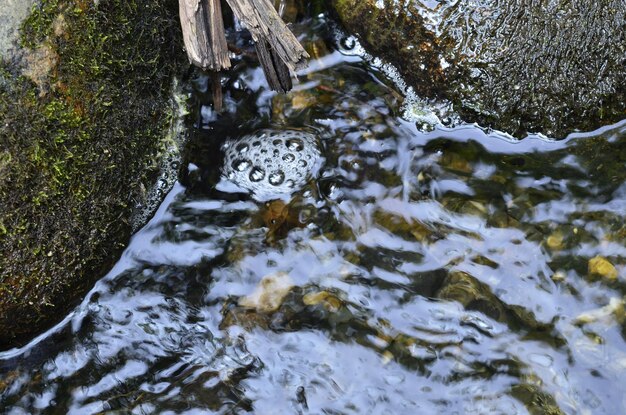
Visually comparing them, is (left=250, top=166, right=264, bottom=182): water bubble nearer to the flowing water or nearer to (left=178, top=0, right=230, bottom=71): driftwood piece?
the flowing water

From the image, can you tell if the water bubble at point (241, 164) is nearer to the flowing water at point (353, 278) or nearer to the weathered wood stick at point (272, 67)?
the flowing water at point (353, 278)

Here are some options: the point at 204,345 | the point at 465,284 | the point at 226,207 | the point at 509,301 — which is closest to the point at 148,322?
the point at 204,345

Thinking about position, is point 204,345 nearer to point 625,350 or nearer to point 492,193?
point 492,193

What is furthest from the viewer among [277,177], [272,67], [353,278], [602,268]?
[277,177]

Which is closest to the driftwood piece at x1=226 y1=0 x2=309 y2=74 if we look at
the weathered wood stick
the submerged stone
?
the weathered wood stick

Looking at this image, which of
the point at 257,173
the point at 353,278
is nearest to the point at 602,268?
the point at 353,278

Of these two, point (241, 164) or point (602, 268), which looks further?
point (241, 164)

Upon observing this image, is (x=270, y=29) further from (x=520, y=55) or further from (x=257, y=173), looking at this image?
(x=520, y=55)
